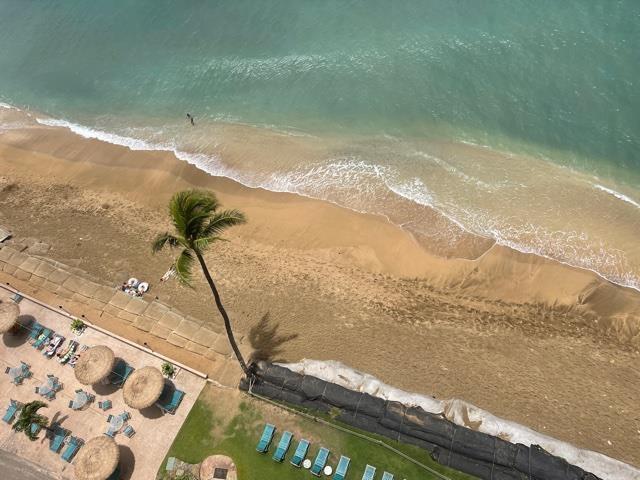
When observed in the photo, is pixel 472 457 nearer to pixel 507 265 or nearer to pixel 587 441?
pixel 587 441

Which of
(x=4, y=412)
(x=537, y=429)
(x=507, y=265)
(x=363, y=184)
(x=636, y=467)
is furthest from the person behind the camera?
(x=363, y=184)

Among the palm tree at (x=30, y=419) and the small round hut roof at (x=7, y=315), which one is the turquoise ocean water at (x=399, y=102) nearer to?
the small round hut roof at (x=7, y=315)

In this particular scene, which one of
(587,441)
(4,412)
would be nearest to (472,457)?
(587,441)

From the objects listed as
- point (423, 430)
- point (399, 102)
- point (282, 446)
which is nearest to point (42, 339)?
point (282, 446)

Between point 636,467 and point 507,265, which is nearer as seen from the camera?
point 636,467

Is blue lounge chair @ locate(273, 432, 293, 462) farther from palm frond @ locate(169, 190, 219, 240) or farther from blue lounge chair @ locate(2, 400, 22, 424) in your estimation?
blue lounge chair @ locate(2, 400, 22, 424)

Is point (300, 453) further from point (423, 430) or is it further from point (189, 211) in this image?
point (189, 211)
